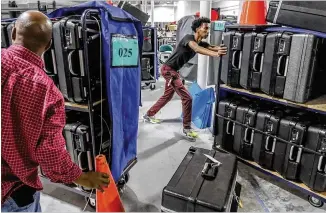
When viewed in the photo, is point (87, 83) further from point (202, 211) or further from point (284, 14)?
point (284, 14)

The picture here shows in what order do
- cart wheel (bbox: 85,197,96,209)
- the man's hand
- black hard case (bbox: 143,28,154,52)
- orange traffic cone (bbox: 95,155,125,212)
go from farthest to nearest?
1. black hard case (bbox: 143,28,154,52)
2. cart wheel (bbox: 85,197,96,209)
3. orange traffic cone (bbox: 95,155,125,212)
4. the man's hand

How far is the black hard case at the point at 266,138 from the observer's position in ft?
7.66

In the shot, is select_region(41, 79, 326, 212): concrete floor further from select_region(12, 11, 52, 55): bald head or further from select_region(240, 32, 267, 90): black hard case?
select_region(12, 11, 52, 55): bald head

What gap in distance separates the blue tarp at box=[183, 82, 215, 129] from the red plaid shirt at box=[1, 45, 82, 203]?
3.10 m

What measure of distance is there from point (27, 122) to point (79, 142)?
108 cm

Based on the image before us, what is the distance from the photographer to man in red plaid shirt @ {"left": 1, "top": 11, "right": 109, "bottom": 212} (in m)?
0.97

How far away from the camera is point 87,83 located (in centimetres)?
191

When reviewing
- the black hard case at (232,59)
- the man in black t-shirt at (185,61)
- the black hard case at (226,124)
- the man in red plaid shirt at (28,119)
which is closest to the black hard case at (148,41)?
the man in black t-shirt at (185,61)

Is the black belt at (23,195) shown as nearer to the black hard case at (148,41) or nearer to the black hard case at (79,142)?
the black hard case at (79,142)

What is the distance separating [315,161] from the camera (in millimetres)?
2078

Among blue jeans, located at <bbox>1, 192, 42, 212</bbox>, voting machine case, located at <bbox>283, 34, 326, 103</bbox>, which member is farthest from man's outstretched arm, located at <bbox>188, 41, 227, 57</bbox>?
blue jeans, located at <bbox>1, 192, 42, 212</bbox>

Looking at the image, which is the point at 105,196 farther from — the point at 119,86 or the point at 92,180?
the point at 119,86

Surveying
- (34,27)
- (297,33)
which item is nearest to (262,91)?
(297,33)

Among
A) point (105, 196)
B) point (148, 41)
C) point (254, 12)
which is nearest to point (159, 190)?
point (105, 196)
